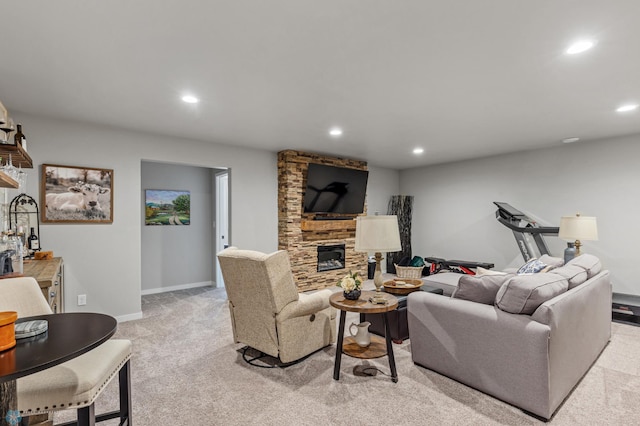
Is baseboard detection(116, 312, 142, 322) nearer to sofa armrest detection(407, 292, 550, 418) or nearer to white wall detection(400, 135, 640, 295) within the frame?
sofa armrest detection(407, 292, 550, 418)

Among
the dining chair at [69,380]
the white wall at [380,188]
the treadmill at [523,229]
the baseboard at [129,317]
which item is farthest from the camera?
the white wall at [380,188]

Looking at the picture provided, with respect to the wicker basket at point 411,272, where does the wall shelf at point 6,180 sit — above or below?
above

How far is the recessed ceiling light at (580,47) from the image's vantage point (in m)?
2.10

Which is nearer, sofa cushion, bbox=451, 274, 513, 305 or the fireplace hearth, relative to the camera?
sofa cushion, bbox=451, 274, 513, 305

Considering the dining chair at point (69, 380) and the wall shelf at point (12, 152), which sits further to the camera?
the wall shelf at point (12, 152)

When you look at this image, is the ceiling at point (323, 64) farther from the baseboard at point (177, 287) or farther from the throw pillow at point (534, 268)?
the baseboard at point (177, 287)

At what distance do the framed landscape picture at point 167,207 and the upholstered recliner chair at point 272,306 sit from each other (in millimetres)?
3304

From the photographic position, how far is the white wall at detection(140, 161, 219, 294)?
18.0ft

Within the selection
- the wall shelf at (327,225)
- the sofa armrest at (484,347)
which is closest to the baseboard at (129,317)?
the wall shelf at (327,225)

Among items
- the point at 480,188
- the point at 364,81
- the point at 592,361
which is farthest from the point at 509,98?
the point at 480,188

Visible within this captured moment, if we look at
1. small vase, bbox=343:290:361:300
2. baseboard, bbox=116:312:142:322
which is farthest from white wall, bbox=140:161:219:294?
small vase, bbox=343:290:361:300

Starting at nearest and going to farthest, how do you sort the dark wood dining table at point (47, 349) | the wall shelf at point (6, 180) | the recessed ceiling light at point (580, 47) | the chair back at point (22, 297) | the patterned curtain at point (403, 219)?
the dark wood dining table at point (47, 349) → the chair back at point (22, 297) → the wall shelf at point (6, 180) → the recessed ceiling light at point (580, 47) → the patterned curtain at point (403, 219)

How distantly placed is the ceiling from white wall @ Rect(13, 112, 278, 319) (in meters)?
0.24

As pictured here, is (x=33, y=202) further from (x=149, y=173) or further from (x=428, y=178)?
(x=428, y=178)
